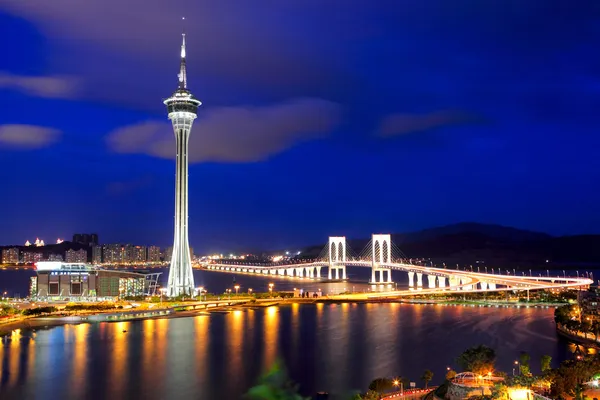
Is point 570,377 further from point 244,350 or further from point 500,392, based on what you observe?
point 244,350

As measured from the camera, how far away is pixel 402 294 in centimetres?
3219

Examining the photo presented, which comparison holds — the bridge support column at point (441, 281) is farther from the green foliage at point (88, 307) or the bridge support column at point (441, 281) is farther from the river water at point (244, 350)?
the green foliage at point (88, 307)

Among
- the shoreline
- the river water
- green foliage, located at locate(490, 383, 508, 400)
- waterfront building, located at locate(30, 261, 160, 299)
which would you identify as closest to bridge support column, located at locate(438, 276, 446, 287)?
the shoreline

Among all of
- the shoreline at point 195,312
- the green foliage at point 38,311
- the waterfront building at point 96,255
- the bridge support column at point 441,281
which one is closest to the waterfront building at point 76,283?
the green foliage at point 38,311

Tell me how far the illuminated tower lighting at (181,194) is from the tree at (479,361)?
1955 centimetres

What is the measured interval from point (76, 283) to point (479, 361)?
24.0m

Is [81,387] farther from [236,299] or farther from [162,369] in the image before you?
[236,299]

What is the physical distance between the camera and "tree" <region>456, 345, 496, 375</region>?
10.2m

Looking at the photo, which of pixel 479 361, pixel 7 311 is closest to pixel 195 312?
pixel 7 311

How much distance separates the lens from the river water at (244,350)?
1317 centimetres

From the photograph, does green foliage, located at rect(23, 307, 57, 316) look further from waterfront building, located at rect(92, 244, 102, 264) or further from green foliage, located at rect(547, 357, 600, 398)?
waterfront building, located at rect(92, 244, 102, 264)

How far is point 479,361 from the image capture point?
10.3 metres

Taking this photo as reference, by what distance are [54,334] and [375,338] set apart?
1057 cm

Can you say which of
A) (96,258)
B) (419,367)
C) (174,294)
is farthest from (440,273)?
(96,258)
